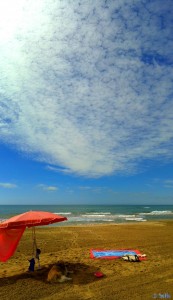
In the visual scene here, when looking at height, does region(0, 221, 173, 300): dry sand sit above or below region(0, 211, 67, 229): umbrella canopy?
below

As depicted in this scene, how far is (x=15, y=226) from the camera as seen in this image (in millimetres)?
8039

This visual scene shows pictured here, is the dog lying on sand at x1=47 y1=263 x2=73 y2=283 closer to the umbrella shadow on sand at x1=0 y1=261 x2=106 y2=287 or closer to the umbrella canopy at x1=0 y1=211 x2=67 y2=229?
the umbrella shadow on sand at x1=0 y1=261 x2=106 y2=287

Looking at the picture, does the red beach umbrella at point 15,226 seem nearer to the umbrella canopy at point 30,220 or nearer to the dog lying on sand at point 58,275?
the umbrella canopy at point 30,220

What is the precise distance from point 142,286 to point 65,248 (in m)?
6.91

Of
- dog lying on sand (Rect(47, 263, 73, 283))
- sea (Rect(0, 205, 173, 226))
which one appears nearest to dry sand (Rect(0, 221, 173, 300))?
dog lying on sand (Rect(47, 263, 73, 283))

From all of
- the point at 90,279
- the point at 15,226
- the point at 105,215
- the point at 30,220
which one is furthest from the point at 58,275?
the point at 105,215

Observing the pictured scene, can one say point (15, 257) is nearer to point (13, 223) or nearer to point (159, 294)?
point (13, 223)

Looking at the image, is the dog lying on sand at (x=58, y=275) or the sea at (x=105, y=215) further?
the sea at (x=105, y=215)

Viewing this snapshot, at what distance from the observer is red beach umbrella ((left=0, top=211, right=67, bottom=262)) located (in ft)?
26.4

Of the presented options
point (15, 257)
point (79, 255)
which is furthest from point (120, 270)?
point (15, 257)

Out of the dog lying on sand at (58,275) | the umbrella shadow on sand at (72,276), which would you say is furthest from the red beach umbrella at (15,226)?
the dog lying on sand at (58,275)

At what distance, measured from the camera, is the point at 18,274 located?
8945 mm

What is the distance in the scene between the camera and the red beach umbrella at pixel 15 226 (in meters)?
8.05

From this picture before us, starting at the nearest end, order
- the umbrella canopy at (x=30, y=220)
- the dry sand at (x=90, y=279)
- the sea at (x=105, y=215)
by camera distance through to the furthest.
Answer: the dry sand at (x=90, y=279)
the umbrella canopy at (x=30, y=220)
the sea at (x=105, y=215)
